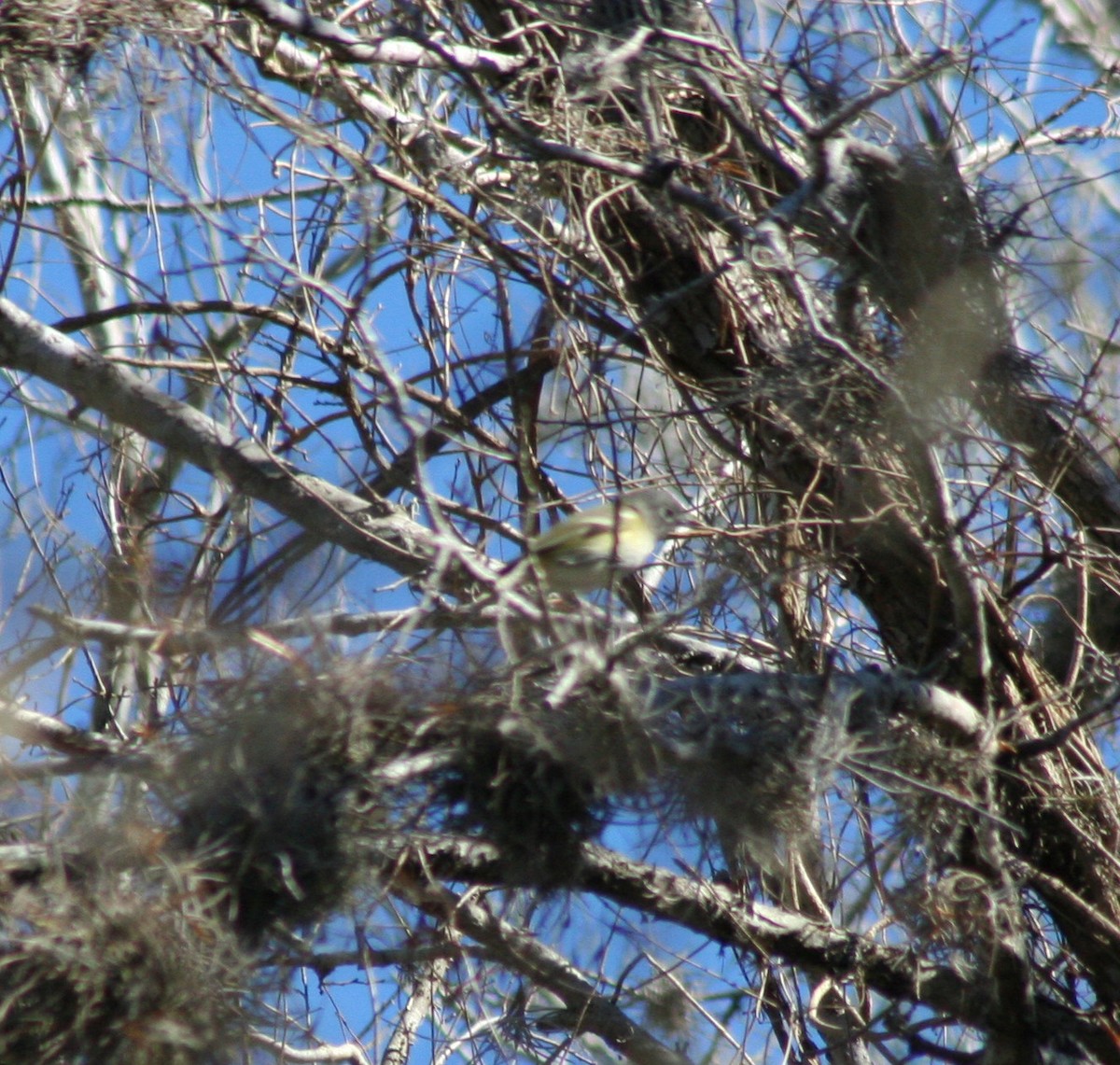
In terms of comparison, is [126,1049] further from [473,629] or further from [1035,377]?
[1035,377]

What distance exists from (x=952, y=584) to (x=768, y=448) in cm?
86

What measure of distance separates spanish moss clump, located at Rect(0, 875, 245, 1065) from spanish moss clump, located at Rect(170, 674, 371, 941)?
0.17 meters

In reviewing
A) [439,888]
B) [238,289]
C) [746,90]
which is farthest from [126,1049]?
[238,289]

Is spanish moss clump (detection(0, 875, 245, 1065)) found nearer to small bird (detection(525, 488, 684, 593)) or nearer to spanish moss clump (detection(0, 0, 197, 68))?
small bird (detection(525, 488, 684, 593))

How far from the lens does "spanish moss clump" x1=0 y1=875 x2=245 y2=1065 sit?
8.89ft

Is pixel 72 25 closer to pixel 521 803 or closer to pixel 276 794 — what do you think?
pixel 276 794

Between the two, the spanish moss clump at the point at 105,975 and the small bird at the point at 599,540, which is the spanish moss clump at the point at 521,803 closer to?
the spanish moss clump at the point at 105,975

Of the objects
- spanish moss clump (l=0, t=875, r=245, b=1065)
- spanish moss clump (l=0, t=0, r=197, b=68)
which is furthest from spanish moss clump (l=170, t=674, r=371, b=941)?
spanish moss clump (l=0, t=0, r=197, b=68)

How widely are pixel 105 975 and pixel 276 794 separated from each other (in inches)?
19.6

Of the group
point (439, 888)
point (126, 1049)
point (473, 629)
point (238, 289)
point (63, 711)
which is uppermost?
point (238, 289)

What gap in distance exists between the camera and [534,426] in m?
4.82

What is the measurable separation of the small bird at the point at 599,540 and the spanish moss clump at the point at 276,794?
3.35ft

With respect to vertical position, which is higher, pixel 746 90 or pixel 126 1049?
pixel 746 90

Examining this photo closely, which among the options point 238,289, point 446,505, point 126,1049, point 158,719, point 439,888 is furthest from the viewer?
point 238,289
